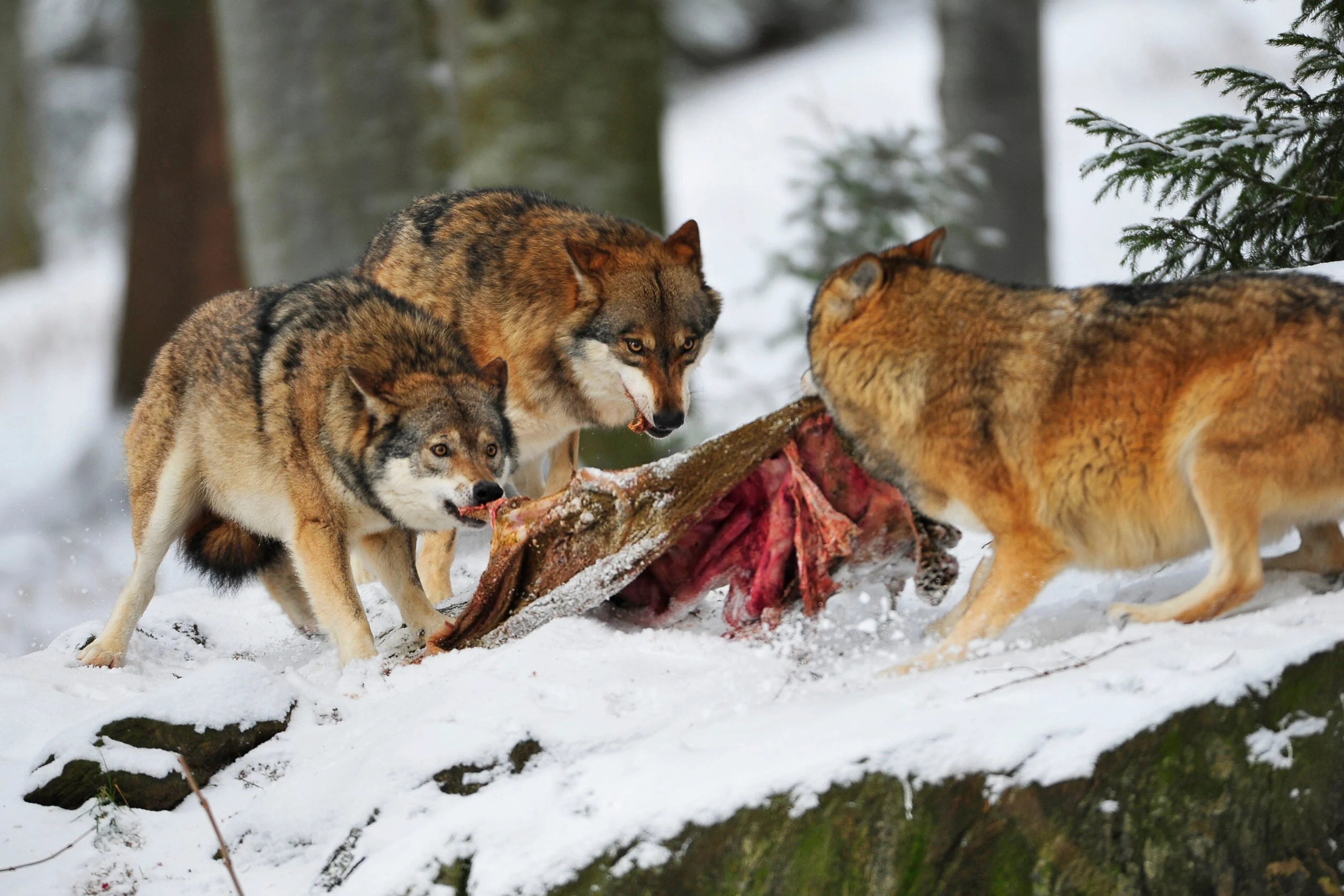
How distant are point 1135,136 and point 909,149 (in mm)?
4845

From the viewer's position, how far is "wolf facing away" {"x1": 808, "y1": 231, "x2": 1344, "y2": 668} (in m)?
3.44

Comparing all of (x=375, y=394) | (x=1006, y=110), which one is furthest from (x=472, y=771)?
(x=1006, y=110)

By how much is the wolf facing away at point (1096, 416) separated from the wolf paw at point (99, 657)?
10.5 ft

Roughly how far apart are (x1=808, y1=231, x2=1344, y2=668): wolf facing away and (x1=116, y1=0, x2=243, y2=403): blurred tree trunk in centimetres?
1207

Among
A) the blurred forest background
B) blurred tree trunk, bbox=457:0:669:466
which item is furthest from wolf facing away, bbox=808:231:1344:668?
blurred tree trunk, bbox=457:0:669:466

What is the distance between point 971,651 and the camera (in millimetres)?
3717

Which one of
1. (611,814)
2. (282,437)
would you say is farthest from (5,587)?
(611,814)

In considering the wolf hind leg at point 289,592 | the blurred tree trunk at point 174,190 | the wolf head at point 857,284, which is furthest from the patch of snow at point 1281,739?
the blurred tree trunk at point 174,190

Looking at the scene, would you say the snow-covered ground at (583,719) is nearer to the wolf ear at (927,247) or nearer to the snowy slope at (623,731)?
the snowy slope at (623,731)

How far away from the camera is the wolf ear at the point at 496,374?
535cm

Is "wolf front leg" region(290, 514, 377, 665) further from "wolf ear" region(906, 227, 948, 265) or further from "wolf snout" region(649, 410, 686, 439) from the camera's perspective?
"wolf ear" region(906, 227, 948, 265)

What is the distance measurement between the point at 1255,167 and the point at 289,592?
4.61m

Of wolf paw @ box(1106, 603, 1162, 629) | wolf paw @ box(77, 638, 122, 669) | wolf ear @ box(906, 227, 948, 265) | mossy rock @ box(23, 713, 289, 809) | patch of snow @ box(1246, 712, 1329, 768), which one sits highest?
wolf ear @ box(906, 227, 948, 265)

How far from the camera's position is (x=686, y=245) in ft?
19.9
